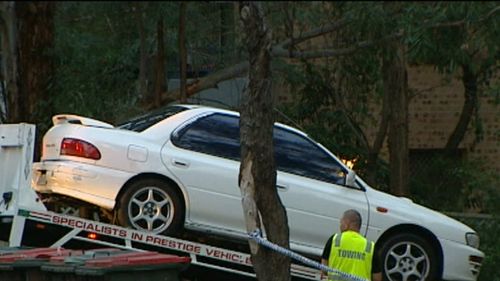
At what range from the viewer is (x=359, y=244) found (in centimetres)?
945

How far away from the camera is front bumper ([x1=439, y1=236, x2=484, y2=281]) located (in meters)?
11.2

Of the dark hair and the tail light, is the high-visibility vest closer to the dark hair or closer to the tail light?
the dark hair

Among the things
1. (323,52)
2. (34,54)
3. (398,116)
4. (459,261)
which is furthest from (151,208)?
(34,54)

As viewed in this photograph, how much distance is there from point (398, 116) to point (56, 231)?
725 centimetres

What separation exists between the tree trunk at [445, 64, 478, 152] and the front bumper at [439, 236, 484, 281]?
726 cm

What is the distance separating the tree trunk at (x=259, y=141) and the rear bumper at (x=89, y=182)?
8.01 ft

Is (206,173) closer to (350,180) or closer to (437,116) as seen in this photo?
(350,180)

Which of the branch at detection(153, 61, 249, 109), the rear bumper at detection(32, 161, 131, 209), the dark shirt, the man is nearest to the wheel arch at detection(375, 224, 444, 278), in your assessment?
the dark shirt

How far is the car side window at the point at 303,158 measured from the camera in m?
11.0

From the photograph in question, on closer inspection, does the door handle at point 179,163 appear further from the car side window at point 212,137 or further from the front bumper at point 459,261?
the front bumper at point 459,261

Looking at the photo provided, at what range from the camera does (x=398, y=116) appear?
644 inches

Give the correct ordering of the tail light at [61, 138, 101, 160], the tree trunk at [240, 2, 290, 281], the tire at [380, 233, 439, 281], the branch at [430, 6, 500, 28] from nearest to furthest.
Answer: the tree trunk at [240, 2, 290, 281]
the tail light at [61, 138, 101, 160]
the tire at [380, 233, 439, 281]
the branch at [430, 6, 500, 28]

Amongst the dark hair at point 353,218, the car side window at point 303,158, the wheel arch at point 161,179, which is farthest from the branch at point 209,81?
the dark hair at point 353,218

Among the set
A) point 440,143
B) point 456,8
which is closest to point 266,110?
point 456,8
